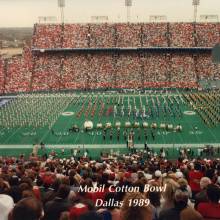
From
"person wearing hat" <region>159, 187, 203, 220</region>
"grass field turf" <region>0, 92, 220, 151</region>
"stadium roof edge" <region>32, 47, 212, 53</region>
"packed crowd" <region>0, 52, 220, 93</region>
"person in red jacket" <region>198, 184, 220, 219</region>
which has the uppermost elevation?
"person wearing hat" <region>159, 187, 203, 220</region>

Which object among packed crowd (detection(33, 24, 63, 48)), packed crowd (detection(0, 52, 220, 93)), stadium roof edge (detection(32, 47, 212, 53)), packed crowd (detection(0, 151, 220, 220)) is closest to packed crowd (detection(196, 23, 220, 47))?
stadium roof edge (detection(32, 47, 212, 53))

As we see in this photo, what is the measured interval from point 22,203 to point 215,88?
50909mm

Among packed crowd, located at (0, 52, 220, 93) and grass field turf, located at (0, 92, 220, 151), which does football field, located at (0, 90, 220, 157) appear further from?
packed crowd, located at (0, 52, 220, 93)

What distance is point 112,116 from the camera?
39.0m

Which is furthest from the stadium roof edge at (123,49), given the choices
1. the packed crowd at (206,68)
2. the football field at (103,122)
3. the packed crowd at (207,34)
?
the football field at (103,122)

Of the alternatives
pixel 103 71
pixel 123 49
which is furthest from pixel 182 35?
pixel 103 71

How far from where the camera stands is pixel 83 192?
884 cm

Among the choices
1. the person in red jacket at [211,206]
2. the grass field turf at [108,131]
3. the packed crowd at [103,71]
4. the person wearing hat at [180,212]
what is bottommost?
the grass field turf at [108,131]

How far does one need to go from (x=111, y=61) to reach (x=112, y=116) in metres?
25.5

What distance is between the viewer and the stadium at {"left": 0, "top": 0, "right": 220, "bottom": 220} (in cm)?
875

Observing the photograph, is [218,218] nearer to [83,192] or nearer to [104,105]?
[83,192]

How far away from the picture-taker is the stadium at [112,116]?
875 cm

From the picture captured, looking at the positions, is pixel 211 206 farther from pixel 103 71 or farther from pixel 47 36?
pixel 47 36

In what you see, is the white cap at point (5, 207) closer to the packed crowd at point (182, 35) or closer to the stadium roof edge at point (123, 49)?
the stadium roof edge at point (123, 49)
